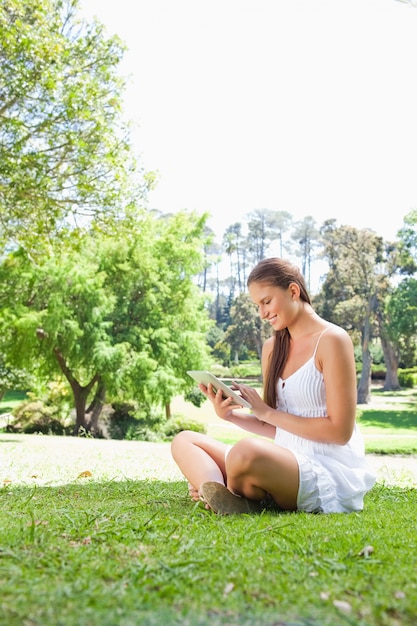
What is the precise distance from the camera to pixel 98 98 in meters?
6.55

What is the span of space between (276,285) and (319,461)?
636 millimetres

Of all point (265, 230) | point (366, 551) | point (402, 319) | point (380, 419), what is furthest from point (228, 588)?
point (265, 230)

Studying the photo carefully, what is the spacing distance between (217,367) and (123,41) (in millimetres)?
8306

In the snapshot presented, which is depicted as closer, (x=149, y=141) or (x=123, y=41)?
(x=123, y=41)

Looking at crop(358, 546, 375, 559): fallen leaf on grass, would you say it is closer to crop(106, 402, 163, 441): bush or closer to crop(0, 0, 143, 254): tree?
crop(0, 0, 143, 254): tree

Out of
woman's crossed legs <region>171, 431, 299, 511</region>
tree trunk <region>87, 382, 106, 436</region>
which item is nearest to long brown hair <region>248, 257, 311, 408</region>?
woman's crossed legs <region>171, 431, 299, 511</region>

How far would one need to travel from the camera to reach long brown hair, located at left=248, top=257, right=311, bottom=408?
238cm

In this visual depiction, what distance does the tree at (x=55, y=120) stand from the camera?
5.71m

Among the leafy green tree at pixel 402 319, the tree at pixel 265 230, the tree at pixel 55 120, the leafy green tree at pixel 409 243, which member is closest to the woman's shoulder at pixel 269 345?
the tree at pixel 55 120

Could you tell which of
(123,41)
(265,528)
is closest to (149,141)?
(123,41)

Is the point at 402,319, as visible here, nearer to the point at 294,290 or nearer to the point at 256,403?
the point at 294,290

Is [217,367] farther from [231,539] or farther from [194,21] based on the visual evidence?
[231,539]

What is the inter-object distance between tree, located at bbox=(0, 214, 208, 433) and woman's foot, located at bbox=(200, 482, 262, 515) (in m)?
8.77

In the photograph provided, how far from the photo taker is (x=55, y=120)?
618 centimetres
